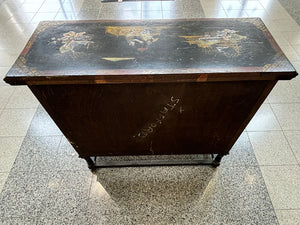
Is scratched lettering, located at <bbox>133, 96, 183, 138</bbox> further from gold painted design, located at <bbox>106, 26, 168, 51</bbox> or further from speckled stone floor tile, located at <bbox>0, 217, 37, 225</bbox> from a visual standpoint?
speckled stone floor tile, located at <bbox>0, 217, 37, 225</bbox>

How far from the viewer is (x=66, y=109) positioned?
0.91 m

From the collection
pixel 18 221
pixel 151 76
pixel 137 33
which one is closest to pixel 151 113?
pixel 151 76

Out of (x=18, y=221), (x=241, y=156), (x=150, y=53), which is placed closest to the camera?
(x=150, y=53)

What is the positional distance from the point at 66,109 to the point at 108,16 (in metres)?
2.49

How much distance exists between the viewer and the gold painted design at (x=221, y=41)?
868mm

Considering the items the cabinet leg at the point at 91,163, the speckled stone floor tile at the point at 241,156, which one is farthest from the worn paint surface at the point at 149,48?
the speckled stone floor tile at the point at 241,156

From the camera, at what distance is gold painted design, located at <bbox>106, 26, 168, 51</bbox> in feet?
3.08

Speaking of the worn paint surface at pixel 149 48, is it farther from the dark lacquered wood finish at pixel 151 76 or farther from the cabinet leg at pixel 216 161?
the cabinet leg at pixel 216 161

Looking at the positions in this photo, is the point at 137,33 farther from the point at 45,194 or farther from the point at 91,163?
the point at 45,194

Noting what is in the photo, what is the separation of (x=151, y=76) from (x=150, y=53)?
0.56 feet

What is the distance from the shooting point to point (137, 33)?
994mm

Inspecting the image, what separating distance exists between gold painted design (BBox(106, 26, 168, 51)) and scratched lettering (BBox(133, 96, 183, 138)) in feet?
1.03

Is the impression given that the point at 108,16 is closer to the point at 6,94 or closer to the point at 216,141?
the point at 6,94

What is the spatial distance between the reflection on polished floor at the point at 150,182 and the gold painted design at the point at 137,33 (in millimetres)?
919
